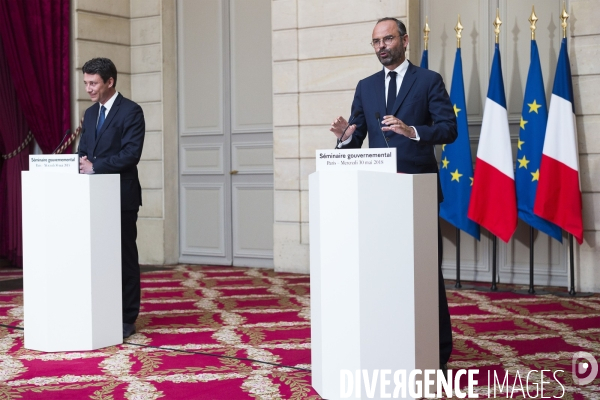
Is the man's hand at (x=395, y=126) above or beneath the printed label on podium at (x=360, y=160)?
above

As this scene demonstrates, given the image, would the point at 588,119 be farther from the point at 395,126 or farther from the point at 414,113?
the point at 395,126

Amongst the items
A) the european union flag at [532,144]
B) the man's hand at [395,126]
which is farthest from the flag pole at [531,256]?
the man's hand at [395,126]

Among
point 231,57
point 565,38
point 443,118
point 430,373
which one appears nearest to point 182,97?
point 231,57

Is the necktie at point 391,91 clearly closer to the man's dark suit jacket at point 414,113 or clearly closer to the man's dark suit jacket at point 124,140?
the man's dark suit jacket at point 414,113

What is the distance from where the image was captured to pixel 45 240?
4332 mm

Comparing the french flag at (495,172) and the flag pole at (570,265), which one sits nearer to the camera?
the flag pole at (570,265)

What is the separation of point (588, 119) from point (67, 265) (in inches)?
163

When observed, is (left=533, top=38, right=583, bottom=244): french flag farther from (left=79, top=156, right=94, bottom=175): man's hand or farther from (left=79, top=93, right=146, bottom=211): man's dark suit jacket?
(left=79, top=156, right=94, bottom=175): man's hand

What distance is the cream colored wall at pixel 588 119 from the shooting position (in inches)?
246

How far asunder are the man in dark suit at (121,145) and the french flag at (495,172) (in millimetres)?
2908

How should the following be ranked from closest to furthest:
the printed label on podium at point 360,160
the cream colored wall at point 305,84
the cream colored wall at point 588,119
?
1. the printed label on podium at point 360,160
2. the cream colored wall at point 588,119
3. the cream colored wall at point 305,84

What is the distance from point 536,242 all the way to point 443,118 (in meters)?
3.47

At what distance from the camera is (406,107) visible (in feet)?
11.9

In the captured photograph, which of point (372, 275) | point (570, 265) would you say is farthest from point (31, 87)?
point (372, 275)
